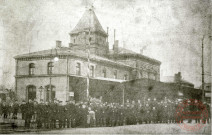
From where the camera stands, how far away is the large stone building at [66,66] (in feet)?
29.6

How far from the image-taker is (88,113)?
9125 millimetres

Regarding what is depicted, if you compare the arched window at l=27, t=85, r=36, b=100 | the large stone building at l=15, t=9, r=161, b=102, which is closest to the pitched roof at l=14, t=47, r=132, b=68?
the large stone building at l=15, t=9, r=161, b=102

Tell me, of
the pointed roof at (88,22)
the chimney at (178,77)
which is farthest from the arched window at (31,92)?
the chimney at (178,77)

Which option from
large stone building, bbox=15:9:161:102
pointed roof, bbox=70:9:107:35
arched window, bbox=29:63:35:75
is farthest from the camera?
arched window, bbox=29:63:35:75

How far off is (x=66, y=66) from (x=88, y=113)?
2.46 meters

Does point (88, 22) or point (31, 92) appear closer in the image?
point (88, 22)

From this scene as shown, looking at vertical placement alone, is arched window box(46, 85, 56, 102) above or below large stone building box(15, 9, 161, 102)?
below

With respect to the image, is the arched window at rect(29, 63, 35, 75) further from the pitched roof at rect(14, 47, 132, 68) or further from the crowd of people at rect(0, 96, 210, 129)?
the crowd of people at rect(0, 96, 210, 129)

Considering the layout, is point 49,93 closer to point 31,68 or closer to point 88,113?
point 88,113

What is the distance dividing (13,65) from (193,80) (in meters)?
4.48

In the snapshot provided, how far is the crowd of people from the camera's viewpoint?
861cm

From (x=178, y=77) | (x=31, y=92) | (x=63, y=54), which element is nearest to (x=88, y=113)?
(x=31, y=92)

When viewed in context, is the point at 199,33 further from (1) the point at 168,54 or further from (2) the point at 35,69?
(2) the point at 35,69

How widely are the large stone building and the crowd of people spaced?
Result: 0.46m
